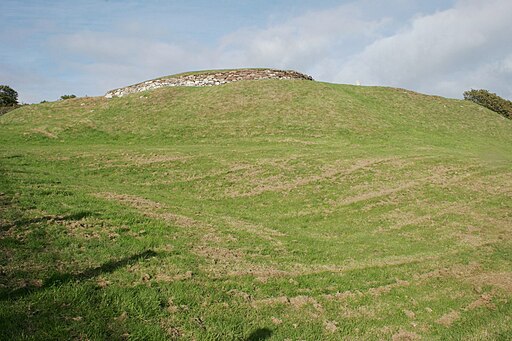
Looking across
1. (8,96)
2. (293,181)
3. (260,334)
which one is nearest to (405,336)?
(260,334)

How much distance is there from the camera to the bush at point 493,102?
237 ft

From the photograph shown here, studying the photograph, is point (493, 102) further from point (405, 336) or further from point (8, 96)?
point (8, 96)

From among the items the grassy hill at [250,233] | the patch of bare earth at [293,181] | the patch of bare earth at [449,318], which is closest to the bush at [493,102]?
the grassy hill at [250,233]

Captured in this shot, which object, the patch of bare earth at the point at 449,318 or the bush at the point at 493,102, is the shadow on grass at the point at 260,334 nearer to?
the patch of bare earth at the point at 449,318

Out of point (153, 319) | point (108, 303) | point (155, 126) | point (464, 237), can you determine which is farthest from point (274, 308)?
point (155, 126)

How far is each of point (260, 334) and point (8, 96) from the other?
92989mm

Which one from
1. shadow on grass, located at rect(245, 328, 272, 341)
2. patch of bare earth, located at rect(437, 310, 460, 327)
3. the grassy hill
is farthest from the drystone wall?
shadow on grass, located at rect(245, 328, 272, 341)

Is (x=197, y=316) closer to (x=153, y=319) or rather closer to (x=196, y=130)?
(x=153, y=319)

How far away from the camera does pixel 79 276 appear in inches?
326

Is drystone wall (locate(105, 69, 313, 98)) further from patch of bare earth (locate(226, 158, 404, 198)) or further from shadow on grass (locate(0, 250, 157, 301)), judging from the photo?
shadow on grass (locate(0, 250, 157, 301))

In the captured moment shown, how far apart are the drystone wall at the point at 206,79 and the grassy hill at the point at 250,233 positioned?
655 inches

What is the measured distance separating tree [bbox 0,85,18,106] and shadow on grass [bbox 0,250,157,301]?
279ft

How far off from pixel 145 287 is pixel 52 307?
1.96 m

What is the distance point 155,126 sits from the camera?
33.4 metres
